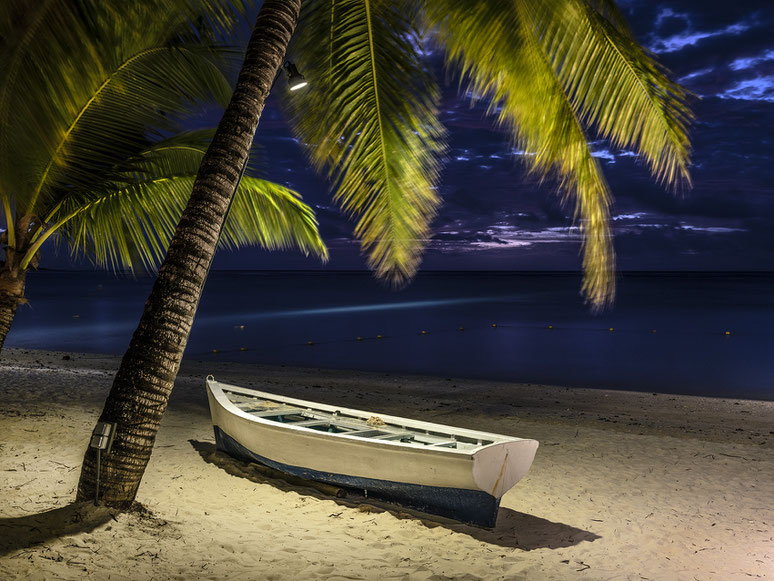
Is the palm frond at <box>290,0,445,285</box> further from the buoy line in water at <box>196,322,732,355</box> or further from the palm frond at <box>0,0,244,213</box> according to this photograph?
the buoy line in water at <box>196,322,732,355</box>

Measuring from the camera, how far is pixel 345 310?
150 feet

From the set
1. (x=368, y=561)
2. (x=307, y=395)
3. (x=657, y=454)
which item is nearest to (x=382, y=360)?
(x=307, y=395)

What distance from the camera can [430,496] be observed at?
219 inches

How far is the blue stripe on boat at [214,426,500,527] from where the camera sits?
538cm

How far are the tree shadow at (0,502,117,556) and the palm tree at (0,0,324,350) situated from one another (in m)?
2.70

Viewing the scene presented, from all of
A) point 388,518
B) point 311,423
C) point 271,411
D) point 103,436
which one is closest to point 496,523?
point 388,518

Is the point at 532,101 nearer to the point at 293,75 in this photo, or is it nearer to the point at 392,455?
the point at 293,75

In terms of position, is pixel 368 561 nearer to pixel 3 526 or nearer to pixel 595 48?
pixel 3 526

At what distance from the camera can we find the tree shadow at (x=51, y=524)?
14.5 ft

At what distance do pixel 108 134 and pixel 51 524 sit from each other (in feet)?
13.1

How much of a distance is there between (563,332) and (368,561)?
2919 centimetres

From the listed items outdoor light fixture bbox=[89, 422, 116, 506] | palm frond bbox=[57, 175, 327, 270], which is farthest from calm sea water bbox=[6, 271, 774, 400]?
outdoor light fixture bbox=[89, 422, 116, 506]

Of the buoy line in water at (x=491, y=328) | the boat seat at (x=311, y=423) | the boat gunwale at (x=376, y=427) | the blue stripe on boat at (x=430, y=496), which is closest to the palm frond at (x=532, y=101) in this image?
the boat gunwale at (x=376, y=427)

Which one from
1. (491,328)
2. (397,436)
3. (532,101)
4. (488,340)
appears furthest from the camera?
(491,328)
